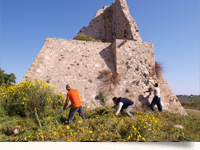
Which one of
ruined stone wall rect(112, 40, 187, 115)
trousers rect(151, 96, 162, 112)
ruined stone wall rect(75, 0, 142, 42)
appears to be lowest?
trousers rect(151, 96, 162, 112)

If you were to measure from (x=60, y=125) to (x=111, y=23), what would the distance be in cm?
987

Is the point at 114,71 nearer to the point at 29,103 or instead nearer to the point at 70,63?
the point at 70,63

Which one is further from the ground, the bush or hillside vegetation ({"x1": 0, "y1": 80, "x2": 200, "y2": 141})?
the bush

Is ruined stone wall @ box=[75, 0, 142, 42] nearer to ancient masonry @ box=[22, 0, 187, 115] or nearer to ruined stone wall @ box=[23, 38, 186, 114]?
ancient masonry @ box=[22, 0, 187, 115]

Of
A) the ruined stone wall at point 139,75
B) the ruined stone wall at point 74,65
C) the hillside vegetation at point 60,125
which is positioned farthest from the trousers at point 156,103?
the ruined stone wall at point 74,65

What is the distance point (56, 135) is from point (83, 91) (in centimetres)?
319

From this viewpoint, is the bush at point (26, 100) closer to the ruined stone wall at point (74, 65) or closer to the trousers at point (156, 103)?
the ruined stone wall at point (74, 65)

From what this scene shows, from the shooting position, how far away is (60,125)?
11.9 feet

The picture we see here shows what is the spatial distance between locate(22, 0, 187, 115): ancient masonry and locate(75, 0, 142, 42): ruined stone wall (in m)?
0.70

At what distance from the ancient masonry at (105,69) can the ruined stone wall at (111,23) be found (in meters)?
0.70

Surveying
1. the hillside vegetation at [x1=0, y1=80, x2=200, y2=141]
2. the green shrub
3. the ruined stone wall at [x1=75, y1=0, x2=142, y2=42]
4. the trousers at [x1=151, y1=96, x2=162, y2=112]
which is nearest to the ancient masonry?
the green shrub

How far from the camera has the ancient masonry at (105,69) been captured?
6332 millimetres

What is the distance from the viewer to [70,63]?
6852 mm

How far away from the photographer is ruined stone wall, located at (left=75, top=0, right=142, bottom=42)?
9.09 m
